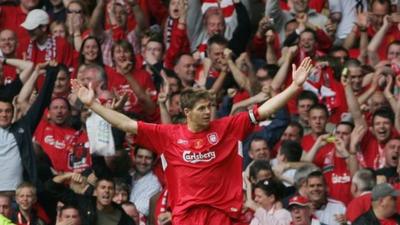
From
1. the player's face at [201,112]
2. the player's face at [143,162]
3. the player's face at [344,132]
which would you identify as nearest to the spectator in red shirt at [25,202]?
the player's face at [143,162]

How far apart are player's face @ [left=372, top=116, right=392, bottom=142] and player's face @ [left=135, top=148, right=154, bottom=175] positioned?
2.56m

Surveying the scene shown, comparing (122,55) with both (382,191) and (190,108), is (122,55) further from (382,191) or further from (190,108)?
(190,108)

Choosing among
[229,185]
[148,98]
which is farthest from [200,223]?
[148,98]

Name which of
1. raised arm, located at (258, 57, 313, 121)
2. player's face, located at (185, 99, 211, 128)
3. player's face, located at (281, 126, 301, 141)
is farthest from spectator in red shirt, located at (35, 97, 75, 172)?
raised arm, located at (258, 57, 313, 121)

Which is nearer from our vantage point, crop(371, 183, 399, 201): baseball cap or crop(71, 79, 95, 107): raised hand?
crop(71, 79, 95, 107): raised hand

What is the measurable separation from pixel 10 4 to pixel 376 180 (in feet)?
21.8

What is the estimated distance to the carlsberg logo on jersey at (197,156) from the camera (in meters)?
15.8

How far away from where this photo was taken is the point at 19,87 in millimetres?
20797

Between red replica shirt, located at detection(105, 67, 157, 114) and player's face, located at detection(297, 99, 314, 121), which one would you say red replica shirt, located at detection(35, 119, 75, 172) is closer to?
red replica shirt, located at detection(105, 67, 157, 114)

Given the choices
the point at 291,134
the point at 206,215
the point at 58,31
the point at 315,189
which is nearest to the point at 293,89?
the point at 206,215

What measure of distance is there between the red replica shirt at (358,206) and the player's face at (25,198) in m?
3.32

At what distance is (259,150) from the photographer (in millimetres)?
19609

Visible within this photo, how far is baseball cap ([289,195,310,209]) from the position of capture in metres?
18.4

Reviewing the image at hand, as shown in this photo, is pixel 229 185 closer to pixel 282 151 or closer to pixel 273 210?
pixel 273 210
